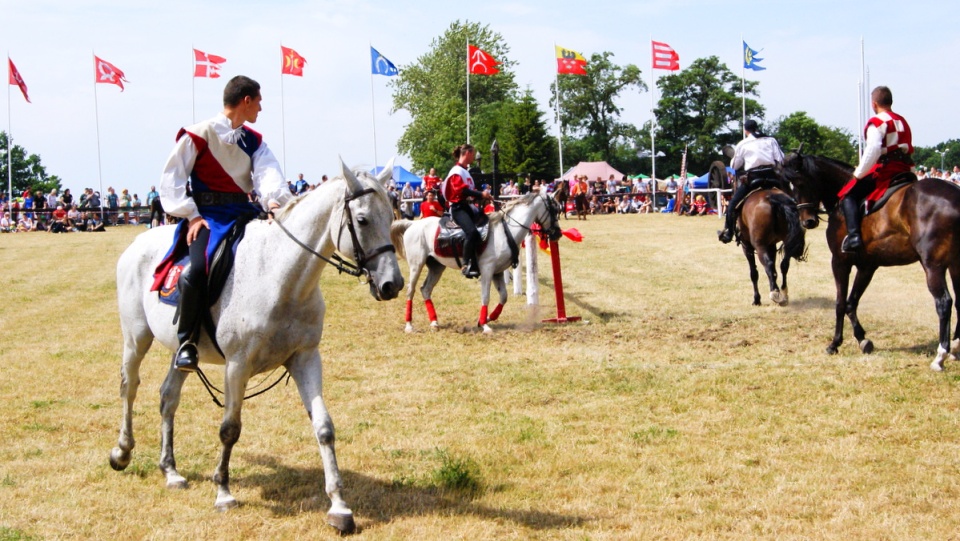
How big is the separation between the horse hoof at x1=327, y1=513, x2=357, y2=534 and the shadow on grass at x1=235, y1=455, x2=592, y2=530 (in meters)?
0.15

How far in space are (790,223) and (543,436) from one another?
8865mm

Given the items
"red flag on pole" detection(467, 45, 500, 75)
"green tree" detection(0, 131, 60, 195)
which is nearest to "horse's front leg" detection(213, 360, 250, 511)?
"red flag on pole" detection(467, 45, 500, 75)

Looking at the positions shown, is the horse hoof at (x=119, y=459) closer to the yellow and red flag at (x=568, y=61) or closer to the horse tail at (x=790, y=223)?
the horse tail at (x=790, y=223)

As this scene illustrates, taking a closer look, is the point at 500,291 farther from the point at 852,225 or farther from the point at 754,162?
the point at 852,225

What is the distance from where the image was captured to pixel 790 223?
1509 cm

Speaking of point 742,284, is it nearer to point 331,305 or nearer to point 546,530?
point 331,305

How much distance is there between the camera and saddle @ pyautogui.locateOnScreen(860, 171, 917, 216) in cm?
1035

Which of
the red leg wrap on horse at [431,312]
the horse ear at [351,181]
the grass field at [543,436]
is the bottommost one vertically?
the grass field at [543,436]

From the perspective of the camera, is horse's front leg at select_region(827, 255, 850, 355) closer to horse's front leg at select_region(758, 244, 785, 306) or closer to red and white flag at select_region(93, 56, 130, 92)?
horse's front leg at select_region(758, 244, 785, 306)

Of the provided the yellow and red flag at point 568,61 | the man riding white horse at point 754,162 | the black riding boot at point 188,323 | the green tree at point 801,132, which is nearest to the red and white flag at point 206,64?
the yellow and red flag at point 568,61

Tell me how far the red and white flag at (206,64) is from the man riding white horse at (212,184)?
42.4 metres

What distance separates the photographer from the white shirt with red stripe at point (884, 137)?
1016 centimetres

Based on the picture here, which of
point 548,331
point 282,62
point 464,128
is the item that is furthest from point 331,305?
point 464,128

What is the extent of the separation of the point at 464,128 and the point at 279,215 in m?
86.5
